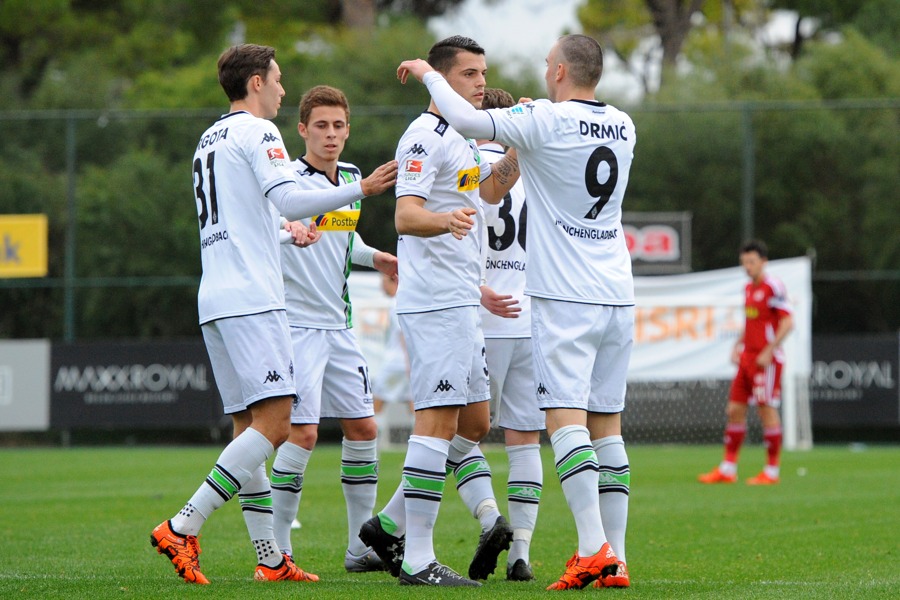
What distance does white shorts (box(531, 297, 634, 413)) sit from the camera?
5.70m

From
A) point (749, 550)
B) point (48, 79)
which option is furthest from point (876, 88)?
point (749, 550)

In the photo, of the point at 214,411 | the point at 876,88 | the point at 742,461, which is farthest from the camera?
the point at 876,88

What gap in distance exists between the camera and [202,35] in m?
32.0

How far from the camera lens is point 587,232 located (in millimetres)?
5812

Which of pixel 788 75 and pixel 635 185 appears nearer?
pixel 635 185

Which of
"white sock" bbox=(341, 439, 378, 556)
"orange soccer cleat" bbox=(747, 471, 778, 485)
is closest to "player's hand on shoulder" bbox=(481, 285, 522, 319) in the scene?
"white sock" bbox=(341, 439, 378, 556)

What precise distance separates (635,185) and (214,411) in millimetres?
7447

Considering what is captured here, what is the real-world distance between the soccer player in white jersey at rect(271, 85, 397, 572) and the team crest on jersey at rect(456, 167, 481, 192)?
0.86m

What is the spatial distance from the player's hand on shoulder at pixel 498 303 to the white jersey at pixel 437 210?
24 centimetres

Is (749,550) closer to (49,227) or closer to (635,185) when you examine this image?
(635,185)

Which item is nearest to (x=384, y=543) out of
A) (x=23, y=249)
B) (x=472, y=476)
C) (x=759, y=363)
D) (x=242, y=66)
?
(x=472, y=476)

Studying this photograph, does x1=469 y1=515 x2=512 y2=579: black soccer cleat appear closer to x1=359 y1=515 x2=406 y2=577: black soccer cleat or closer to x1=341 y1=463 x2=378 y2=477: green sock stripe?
x1=359 y1=515 x2=406 y2=577: black soccer cleat

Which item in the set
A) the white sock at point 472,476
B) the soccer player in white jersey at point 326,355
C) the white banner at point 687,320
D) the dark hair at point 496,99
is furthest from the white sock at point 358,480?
the white banner at point 687,320

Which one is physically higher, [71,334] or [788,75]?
[788,75]
